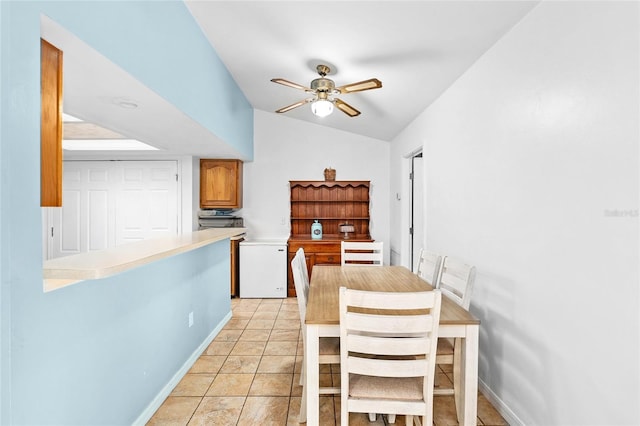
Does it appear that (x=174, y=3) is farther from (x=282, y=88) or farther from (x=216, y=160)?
(x=216, y=160)

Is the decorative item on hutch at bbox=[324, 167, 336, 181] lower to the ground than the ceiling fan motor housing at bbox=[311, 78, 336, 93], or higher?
lower

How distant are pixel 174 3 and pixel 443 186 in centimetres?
250

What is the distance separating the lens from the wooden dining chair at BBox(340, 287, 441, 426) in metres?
1.43

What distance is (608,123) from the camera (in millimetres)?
1339

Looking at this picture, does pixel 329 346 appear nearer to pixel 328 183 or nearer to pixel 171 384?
pixel 171 384

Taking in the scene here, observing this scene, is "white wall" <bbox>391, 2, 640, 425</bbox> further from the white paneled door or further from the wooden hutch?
the white paneled door

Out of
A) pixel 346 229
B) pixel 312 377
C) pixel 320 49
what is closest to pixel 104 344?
pixel 312 377

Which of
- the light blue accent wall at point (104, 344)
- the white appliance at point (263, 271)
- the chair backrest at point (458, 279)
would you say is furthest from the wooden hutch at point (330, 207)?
the chair backrest at point (458, 279)

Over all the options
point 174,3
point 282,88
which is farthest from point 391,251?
point 174,3

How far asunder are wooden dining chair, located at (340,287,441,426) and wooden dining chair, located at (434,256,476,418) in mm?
347

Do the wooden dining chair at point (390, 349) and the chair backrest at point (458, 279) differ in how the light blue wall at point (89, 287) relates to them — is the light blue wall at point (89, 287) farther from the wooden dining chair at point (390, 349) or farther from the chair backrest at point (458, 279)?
the chair backrest at point (458, 279)

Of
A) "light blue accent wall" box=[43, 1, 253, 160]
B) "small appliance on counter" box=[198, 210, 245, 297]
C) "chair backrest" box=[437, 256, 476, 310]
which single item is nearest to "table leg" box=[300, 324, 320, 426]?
"chair backrest" box=[437, 256, 476, 310]

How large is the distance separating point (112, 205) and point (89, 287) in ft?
11.8

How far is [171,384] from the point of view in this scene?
239 cm
